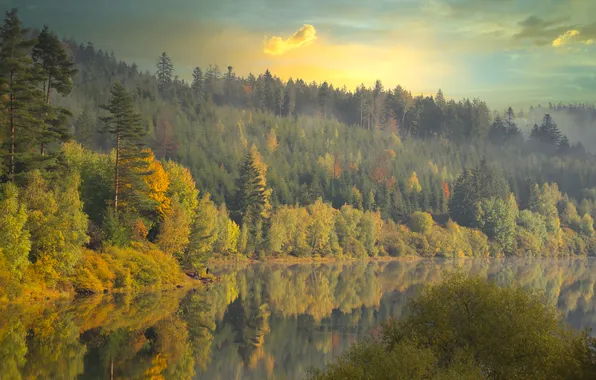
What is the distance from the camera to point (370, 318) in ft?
238

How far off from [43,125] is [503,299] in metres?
57.4

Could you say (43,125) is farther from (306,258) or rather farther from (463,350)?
(306,258)

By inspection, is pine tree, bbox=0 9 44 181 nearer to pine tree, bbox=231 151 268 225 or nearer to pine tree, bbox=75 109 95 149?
pine tree, bbox=231 151 268 225

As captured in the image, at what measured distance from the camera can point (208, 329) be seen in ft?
202

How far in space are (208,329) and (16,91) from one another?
3386 centimetres

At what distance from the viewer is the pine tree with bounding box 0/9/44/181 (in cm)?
6744

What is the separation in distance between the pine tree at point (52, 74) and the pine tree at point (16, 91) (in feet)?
10.3

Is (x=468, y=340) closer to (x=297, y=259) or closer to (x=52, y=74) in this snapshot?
(x=52, y=74)

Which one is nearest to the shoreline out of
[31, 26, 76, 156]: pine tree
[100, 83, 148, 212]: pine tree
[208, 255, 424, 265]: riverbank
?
[208, 255, 424, 265]: riverbank

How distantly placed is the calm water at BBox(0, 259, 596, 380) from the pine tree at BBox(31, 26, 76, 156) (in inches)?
806

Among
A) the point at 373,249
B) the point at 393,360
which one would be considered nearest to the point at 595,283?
the point at 373,249

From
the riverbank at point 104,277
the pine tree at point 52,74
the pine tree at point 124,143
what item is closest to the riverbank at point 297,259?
the riverbank at point 104,277

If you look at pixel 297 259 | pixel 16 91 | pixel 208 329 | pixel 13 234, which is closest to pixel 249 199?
pixel 297 259

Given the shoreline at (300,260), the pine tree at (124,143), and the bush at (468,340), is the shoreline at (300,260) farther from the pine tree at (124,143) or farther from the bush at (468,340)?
the bush at (468,340)
